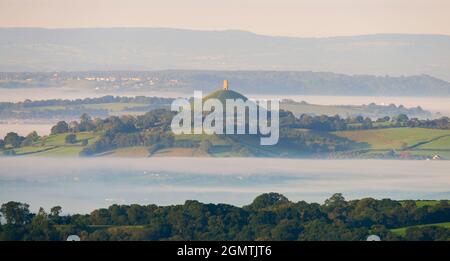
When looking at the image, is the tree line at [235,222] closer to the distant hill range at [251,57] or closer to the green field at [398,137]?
the green field at [398,137]

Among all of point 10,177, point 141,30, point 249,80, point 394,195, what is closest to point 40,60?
point 141,30

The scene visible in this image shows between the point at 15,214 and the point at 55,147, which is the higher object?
the point at 55,147

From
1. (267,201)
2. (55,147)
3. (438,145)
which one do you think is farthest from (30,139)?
(267,201)

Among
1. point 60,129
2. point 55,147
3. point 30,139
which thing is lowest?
point 55,147

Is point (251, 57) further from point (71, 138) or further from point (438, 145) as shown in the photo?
point (438, 145)

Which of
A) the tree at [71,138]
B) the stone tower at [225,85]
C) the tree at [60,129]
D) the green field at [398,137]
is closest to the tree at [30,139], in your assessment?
→ the tree at [60,129]

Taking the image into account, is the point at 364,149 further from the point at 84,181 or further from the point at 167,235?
the point at 167,235
